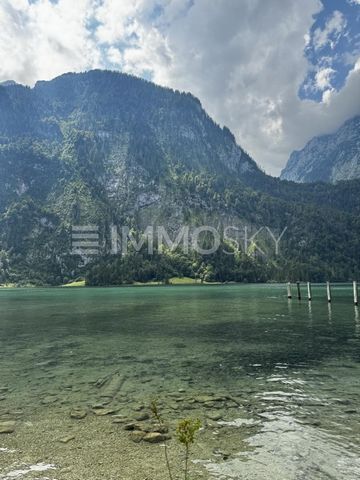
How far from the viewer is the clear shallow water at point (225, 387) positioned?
1258 centimetres

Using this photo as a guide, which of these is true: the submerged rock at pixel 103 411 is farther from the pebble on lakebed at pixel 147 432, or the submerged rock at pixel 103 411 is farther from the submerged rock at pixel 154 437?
the submerged rock at pixel 154 437

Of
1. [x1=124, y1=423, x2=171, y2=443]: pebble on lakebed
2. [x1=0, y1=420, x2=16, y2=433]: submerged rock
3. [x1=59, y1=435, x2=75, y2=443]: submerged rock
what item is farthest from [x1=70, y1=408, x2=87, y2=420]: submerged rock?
[x1=124, y1=423, x2=171, y2=443]: pebble on lakebed

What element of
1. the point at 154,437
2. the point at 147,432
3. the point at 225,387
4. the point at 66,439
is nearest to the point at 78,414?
the point at 66,439

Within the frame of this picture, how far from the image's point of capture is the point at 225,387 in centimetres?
2066

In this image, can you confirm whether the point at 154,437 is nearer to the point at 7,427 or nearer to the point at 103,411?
the point at 103,411

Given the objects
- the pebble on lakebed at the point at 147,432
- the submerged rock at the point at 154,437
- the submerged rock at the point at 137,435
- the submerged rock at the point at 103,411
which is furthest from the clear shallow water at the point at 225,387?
the submerged rock at the point at 137,435

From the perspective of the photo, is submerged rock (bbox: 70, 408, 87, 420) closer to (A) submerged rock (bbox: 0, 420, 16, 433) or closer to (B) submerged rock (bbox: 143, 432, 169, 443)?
(A) submerged rock (bbox: 0, 420, 16, 433)

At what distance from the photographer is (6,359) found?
29.9 m

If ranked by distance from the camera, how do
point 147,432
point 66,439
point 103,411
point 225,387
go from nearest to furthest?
point 66,439
point 147,432
point 103,411
point 225,387

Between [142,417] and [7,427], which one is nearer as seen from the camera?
[7,427]

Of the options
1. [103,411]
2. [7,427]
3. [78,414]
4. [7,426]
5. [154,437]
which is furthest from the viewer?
[103,411]

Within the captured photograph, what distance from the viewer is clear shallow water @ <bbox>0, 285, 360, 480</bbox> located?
495 inches

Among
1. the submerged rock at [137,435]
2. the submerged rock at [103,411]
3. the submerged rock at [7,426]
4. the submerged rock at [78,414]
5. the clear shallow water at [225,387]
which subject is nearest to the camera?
the clear shallow water at [225,387]

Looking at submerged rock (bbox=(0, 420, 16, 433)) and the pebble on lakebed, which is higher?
the pebble on lakebed
